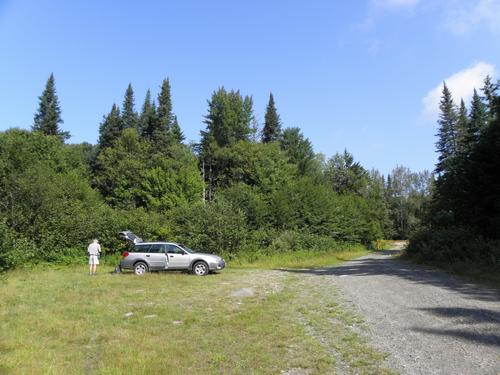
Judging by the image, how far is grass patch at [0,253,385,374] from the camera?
5914 mm

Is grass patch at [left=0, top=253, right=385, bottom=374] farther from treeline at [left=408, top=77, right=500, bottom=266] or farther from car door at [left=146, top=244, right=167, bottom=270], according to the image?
treeline at [left=408, top=77, right=500, bottom=266]

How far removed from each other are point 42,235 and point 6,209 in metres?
3.33

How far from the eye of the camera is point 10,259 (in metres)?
22.0

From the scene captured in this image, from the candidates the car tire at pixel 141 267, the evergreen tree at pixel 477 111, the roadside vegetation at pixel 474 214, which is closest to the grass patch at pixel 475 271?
the roadside vegetation at pixel 474 214

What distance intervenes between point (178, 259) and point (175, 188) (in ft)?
95.9

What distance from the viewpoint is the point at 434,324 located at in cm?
783

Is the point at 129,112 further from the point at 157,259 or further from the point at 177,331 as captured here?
the point at 177,331

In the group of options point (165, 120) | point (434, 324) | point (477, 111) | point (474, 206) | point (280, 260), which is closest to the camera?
point (434, 324)

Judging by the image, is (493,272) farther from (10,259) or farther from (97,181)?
(97,181)

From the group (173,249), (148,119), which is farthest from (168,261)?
(148,119)

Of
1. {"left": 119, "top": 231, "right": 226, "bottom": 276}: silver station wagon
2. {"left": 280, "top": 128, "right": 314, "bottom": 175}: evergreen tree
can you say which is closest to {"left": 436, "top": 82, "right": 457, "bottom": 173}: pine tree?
{"left": 280, "top": 128, "right": 314, "bottom": 175}: evergreen tree

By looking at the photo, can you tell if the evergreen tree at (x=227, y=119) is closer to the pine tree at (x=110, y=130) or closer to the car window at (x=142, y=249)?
the pine tree at (x=110, y=130)

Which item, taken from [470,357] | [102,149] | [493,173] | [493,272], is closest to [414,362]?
[470,357]

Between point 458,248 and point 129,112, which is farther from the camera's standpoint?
point 129,112
